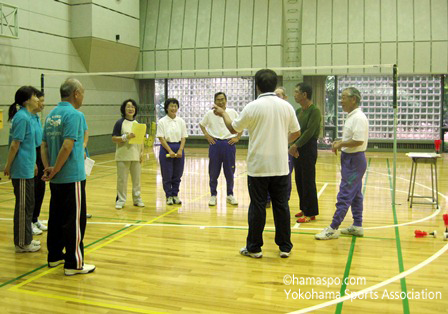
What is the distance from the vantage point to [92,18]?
13992mm

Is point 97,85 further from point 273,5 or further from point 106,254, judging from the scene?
point 106,254

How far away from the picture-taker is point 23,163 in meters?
4.84

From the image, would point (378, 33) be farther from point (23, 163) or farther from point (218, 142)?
point (23, 163)

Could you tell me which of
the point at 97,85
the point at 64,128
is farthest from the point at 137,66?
the point at 64,128

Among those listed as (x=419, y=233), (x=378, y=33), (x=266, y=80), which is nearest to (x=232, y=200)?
(x=419, y=233)

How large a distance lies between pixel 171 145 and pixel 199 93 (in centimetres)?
1071

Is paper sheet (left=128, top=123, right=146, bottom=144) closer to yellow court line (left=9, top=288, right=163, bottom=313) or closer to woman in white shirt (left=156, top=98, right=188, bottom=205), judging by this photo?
woman in white shirt (left=156, top=98, right=188, bottom=205)

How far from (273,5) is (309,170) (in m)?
11.5

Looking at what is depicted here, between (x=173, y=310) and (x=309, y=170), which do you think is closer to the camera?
(x=173, y=310)

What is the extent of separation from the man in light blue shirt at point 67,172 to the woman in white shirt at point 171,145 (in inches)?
118

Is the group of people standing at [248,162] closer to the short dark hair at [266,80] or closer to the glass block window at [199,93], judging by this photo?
the short dark hair at [266,80]

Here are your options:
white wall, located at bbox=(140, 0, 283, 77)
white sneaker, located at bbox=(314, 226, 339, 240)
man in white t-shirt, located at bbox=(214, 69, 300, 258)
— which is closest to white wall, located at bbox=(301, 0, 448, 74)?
white wall, located at bbox=(140, 0, 283, 77)

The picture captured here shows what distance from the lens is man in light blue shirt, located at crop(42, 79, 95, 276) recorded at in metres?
4.09

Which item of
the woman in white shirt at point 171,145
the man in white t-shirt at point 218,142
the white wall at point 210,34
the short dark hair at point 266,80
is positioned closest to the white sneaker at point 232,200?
the man in white t-shirt at point 218,142
